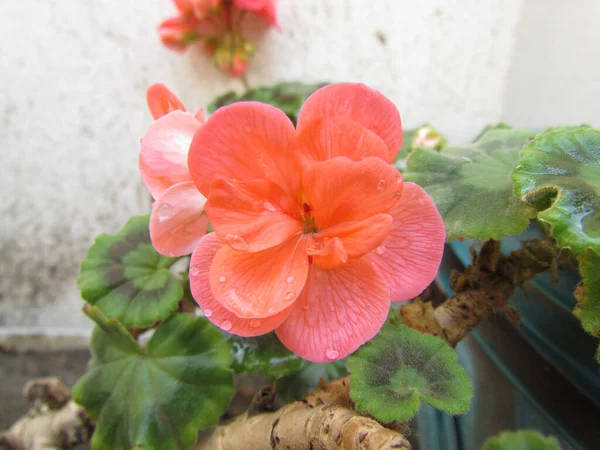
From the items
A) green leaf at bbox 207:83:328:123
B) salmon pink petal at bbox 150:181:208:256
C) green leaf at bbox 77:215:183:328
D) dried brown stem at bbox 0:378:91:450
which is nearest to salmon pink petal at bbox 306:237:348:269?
salmon pink petal at bbox 150:181:208:256

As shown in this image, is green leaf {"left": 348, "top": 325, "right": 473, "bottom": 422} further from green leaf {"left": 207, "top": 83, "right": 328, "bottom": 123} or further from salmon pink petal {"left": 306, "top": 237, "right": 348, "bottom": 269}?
green leaf {"left": 207, "top": 83, "right": 328, "bottom": 123}

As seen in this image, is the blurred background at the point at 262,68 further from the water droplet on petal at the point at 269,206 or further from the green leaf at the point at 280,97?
the water droplet on petal at the point at 269,206

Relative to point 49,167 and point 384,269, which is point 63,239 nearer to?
point 49,167

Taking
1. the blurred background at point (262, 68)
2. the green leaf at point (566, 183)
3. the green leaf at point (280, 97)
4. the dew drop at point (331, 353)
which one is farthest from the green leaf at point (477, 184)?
the blurred background at point (262, 68)

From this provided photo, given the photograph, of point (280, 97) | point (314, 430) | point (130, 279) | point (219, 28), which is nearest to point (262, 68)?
point (219, 28)

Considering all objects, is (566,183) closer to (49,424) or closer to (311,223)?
(311,223)

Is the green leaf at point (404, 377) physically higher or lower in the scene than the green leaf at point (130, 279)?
higher

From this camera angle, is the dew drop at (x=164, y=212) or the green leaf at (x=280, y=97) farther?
the green leaf at (x=280, y=97)

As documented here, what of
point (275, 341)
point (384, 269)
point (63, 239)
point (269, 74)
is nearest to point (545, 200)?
point (384, 269)
